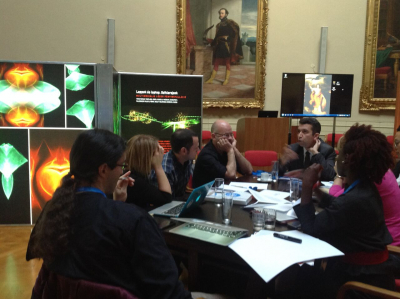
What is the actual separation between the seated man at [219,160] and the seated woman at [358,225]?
4.86 feet

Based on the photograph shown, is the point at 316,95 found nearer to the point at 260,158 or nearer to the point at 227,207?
the point at 260,158

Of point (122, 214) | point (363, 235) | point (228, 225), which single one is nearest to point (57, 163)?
point (228, 225)

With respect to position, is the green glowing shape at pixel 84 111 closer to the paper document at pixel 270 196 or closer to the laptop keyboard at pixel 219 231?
the paper document at pixel 270 196

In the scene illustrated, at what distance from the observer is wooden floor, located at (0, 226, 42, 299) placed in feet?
7.97

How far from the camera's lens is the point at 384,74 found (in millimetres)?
6410

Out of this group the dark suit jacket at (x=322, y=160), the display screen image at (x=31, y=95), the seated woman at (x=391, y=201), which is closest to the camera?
the seated woman at (x=391, y=201)

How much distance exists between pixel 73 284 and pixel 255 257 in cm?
67

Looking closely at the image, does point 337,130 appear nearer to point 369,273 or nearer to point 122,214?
point 369,273

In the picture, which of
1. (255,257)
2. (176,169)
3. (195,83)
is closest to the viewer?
(255,257)

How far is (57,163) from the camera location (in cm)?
364

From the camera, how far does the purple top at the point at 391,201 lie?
1.72 meters

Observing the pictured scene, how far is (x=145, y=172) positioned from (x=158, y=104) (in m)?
2.00

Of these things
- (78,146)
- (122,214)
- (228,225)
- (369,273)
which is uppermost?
(78,146)

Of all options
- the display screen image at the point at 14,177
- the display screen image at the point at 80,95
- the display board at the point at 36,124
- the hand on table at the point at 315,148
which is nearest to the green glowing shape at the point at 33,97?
the display board at the point at 36,124
